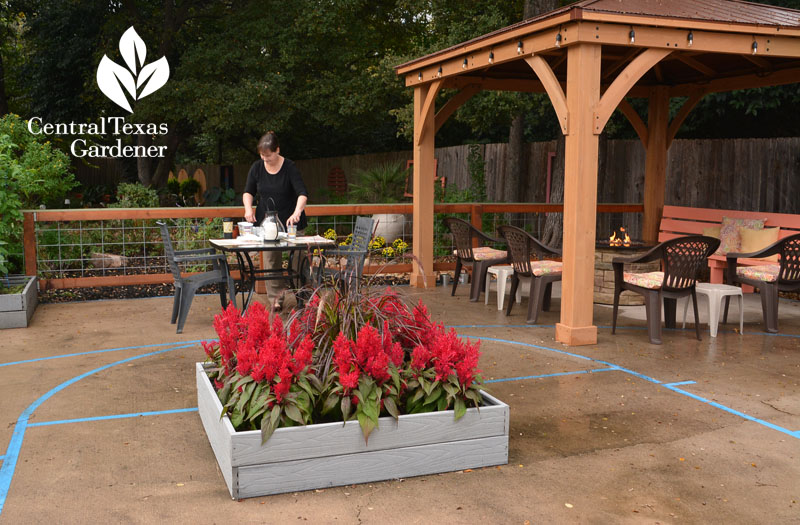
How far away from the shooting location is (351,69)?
16.8 meters

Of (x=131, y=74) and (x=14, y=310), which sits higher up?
(x=131, y=74)

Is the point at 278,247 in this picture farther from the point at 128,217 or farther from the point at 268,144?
the point at 128,217

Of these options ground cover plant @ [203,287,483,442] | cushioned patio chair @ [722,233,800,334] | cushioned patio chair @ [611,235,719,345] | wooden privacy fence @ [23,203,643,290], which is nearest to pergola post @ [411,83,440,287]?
wooden privacy fence @ [23,203,643,290]

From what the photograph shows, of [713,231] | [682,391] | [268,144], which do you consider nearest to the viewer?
[682,391]

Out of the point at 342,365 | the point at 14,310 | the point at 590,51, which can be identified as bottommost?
the point at 14,310

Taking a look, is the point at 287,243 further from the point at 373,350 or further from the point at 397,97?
the point at 397,97

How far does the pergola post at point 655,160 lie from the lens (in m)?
10.3

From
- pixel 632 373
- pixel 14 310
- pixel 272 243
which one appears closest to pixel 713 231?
pixel 632 373

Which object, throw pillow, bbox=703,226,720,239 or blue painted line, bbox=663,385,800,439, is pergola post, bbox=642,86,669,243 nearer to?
throw pillow, bbox=703,226,720,239

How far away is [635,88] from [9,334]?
813 centimetres

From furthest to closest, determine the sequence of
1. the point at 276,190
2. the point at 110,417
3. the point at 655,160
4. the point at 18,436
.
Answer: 1. the point at 655,160
2. the point at 276,190
3. the point at 110,417
4. the point at 18,436

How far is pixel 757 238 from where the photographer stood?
339 inches

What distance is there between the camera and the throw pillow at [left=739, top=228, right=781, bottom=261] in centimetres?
844

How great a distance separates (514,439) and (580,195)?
107 inches
